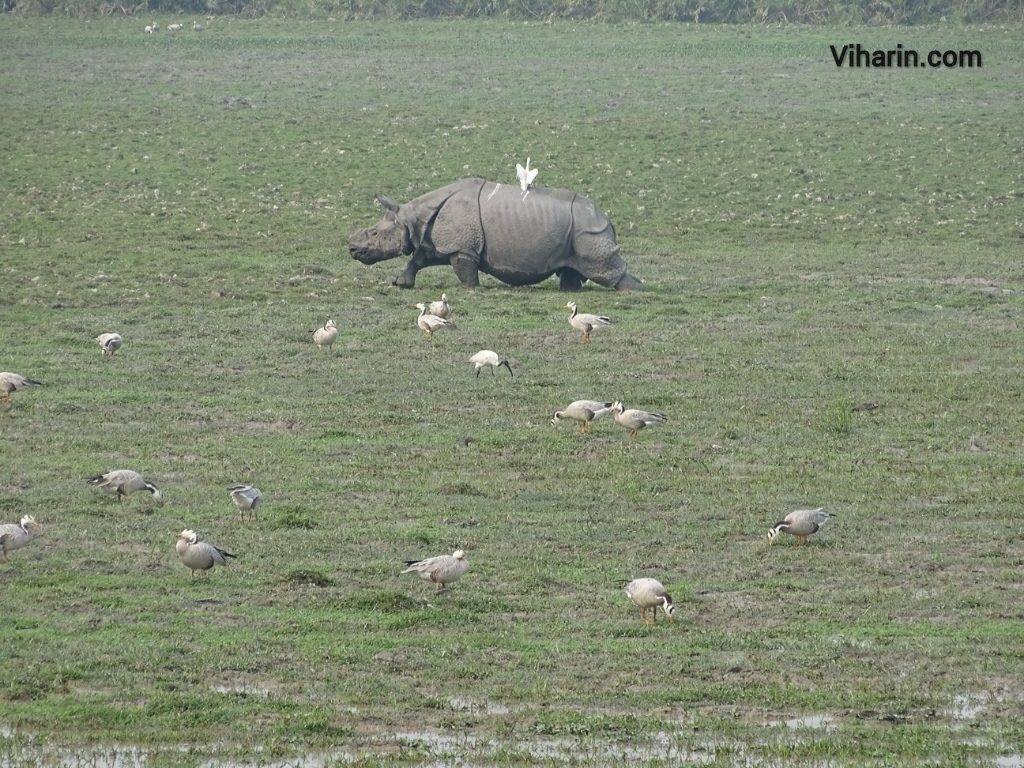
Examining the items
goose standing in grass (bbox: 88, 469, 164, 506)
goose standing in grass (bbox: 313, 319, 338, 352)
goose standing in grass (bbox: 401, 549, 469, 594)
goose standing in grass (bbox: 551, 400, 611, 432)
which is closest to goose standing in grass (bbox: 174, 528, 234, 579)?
goose standing in grass (bbox: 401, 549, 469, 594)

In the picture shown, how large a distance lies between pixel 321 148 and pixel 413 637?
27408mm

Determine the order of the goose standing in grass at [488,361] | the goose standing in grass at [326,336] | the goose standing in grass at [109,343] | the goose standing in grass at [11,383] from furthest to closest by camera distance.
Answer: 1. the goose standing in grass at [326,336]
2. the goose standing in grass at [109,343]
3. the goose standing in grass at [488,361]
4. the goose standing in grass at [11,383]

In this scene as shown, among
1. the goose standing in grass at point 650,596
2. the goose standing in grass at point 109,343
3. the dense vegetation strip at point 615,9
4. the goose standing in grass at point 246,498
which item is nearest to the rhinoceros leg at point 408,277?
the goose standing in grass at point 109,343

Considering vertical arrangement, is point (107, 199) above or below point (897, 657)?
below

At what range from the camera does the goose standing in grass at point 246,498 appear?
13.1m

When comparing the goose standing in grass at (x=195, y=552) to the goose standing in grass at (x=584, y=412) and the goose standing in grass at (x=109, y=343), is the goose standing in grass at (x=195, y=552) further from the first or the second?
the goose standing in grass at (x=109, y=343)

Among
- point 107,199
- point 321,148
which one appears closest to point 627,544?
point 107,199

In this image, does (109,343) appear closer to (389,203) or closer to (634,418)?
(634,418)

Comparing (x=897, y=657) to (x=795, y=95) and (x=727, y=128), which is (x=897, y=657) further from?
(x=795, y=95)

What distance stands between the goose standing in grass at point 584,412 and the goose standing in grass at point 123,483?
13.2 ft

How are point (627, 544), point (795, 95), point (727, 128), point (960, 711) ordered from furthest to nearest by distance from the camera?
point (795, 95), point (727, 128), point (627, 544), point (960, 711)

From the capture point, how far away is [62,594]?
11.6 m

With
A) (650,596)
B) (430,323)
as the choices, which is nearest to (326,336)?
(430,323)

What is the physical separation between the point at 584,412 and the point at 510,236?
805 centimetres
